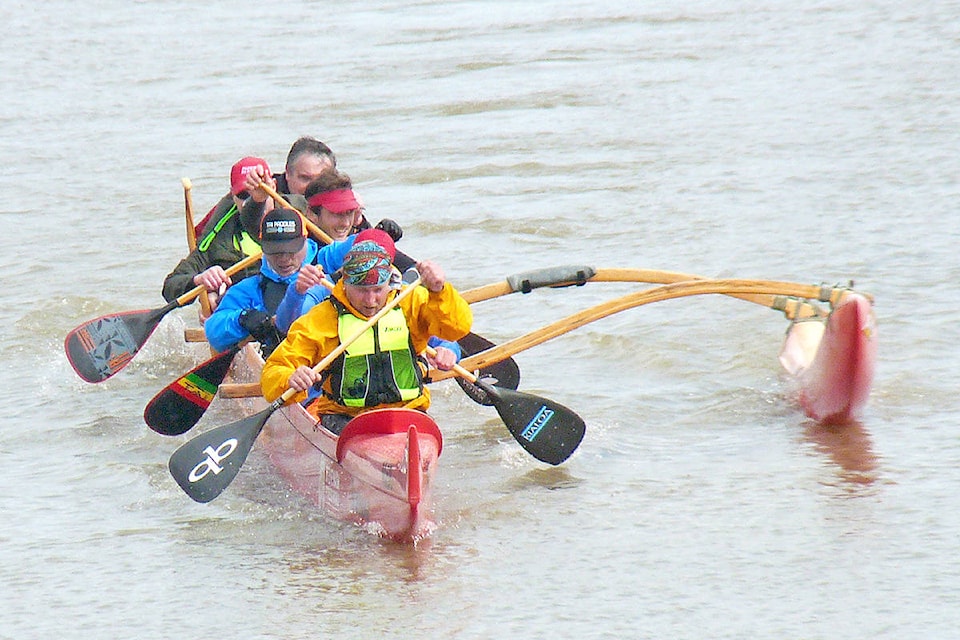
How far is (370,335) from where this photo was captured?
6.95m

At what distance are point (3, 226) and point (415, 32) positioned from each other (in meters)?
9.87

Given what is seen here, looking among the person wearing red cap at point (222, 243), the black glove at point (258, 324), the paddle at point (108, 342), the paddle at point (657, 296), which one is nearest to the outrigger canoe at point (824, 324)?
the paddle at point (657, 296)

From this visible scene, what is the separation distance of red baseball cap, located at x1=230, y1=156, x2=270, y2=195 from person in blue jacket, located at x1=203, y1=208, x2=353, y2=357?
2.97ft

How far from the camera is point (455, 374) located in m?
7.28

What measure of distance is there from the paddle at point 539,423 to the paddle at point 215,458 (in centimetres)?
84

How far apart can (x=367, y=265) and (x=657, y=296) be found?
2.12 meters

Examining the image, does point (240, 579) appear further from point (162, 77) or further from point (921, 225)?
point (162, 77)

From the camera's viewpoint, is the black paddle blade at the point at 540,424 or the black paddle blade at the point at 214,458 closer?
the black paddle blade at the point at 214,458

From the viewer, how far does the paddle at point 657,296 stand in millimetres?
7938

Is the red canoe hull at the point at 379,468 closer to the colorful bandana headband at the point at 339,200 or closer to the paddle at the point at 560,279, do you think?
the paddle at the point at 560,279

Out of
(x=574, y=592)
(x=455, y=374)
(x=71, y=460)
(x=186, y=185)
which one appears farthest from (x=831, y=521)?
(x=186, y=185)

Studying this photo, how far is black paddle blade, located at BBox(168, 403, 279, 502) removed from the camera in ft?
23.5

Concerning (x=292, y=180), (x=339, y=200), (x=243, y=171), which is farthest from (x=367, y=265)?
(x=292, y=180)

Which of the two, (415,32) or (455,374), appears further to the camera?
(415,32)
